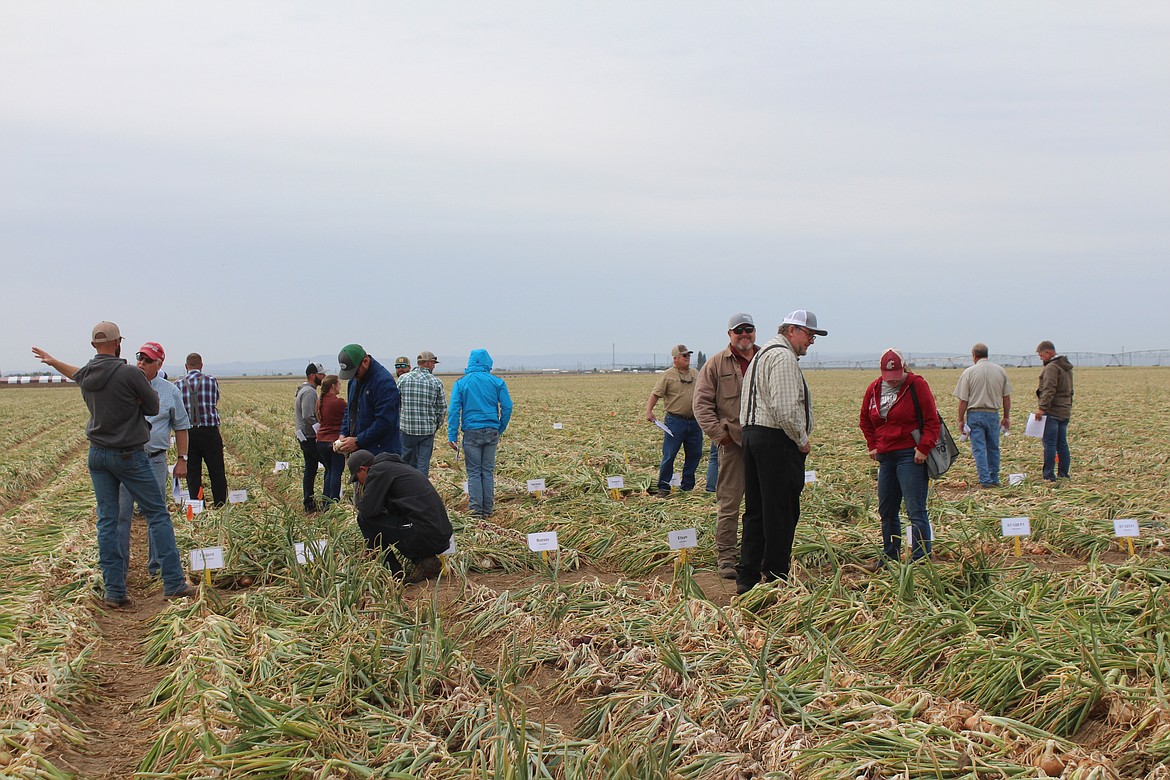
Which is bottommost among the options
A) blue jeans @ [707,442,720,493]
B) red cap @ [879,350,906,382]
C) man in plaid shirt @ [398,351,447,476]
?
blue jeans @ [707,442,720,493]

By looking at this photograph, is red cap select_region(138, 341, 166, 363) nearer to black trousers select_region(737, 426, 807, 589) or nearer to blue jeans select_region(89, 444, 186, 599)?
blue jeans select_region(89, 444, 186, 599)

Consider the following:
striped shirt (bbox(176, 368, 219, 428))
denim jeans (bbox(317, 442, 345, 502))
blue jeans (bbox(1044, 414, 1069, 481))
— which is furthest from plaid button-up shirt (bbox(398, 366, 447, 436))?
blue jeans (bbox(1044, 414, 1069, 481))

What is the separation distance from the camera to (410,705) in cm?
400

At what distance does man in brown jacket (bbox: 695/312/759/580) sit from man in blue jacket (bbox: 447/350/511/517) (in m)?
2.57

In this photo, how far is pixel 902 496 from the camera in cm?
680

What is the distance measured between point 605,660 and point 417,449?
503 cm

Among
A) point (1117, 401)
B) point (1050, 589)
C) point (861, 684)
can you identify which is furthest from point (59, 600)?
point (1117, 401)

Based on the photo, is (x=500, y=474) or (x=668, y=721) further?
(x=500, y=474)

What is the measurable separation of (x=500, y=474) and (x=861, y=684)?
8.66m

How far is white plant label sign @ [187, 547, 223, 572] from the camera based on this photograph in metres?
6.14

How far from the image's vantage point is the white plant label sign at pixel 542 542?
6.53 metres

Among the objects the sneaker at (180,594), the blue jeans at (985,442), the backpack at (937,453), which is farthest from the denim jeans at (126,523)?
the blue jeans at (985,442)

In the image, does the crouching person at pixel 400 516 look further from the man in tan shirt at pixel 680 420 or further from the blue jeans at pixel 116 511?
the man in tan shirt at pixel 680 420

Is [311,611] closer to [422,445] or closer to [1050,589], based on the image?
[422,445]
